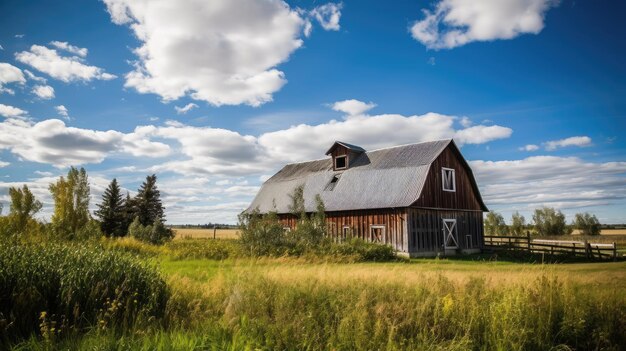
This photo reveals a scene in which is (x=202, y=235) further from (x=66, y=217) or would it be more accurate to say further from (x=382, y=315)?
(x=382, y=315)

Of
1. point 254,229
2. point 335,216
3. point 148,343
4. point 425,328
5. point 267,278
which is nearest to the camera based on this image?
point 148,343

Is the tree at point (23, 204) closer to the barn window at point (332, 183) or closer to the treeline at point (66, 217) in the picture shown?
the treeline at point (66, 217)

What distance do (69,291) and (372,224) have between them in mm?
20680

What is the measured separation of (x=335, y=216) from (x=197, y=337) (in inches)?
852

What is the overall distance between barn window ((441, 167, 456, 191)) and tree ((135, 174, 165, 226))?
1162 inches

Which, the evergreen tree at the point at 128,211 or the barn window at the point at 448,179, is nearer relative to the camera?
the barn window at the point at 448,179

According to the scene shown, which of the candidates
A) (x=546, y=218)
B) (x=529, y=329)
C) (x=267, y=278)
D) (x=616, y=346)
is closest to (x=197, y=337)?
(x=267, y=278)

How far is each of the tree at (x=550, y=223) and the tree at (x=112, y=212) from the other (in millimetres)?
60049

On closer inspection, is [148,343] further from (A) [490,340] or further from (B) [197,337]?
(A) [490,340]

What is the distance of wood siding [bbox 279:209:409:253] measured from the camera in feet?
79.7

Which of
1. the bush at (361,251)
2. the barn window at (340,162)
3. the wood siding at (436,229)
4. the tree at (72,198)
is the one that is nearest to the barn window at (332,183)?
the barn window at (340,162)

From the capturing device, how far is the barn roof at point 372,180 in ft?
82.3

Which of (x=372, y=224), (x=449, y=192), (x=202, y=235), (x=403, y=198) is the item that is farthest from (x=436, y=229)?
(x=202, y=235)

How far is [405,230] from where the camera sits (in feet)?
79.1
